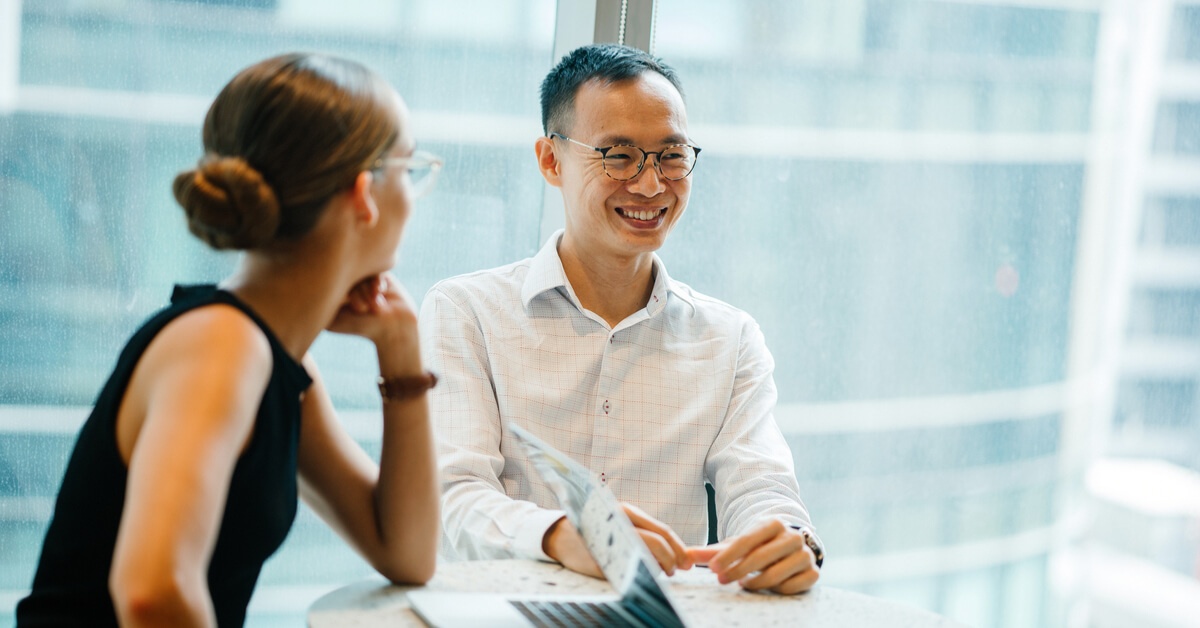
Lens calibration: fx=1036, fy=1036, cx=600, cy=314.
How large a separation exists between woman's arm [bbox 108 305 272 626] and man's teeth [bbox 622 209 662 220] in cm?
100

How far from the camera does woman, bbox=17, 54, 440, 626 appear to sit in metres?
1.01

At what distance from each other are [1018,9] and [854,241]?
2.72 ft

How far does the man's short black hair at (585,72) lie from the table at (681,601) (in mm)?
1019

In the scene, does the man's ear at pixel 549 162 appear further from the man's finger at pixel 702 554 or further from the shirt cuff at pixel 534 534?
the man's finger at pixel 702 554

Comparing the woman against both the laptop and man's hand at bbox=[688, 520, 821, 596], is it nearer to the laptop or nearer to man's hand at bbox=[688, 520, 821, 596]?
the laptop

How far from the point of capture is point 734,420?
2.05 m

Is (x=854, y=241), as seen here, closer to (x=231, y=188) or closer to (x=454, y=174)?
(x=454, y=174)

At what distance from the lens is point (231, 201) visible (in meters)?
1.15

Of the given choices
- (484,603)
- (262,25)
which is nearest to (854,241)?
(262,25)

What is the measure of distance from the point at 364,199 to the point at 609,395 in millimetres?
909

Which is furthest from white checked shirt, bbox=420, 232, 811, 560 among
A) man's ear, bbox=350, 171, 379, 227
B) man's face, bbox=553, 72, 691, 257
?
man's ear, bbox=350, 171, 379, 227

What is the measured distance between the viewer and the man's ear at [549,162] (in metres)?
2.20

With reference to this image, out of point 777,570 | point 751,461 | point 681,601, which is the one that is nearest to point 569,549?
point 681,601

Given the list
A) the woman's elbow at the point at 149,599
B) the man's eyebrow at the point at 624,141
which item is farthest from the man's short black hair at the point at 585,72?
the woman's elbow at the point at 149,599
